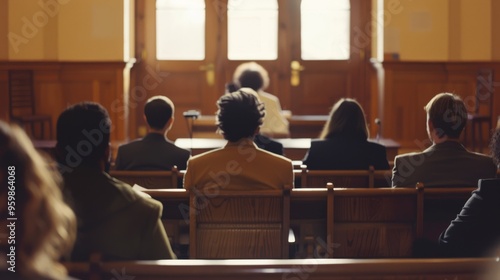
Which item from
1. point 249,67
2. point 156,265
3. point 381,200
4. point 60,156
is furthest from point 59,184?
point 249,67

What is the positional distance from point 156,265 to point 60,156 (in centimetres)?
68

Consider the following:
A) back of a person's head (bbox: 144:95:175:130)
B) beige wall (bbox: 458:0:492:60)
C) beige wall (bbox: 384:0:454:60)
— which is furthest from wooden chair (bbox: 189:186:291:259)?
beige wall (bbox: 458:0:492:60)

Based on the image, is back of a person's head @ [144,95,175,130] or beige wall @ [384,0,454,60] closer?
back of a person's head @ [144,95,175,130]

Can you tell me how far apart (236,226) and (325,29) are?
7194 mm

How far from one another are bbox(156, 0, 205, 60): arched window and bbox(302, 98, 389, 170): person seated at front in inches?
222

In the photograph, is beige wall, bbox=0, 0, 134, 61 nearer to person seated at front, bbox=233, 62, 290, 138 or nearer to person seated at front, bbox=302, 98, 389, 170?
person seated at front, bbox=233, 62, 290, 138

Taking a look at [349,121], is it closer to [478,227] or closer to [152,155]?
[152,155]

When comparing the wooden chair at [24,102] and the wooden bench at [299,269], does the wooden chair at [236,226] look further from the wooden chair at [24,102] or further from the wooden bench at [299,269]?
the wooden chair at [24,102]

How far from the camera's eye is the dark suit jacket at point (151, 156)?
15.4ft

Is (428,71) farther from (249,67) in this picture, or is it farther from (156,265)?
(156,265)

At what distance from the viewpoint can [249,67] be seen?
726cm

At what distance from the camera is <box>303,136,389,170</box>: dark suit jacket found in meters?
4.68

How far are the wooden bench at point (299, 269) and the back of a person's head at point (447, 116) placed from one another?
2.01m

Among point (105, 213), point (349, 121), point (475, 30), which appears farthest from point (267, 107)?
point (105, 213)
